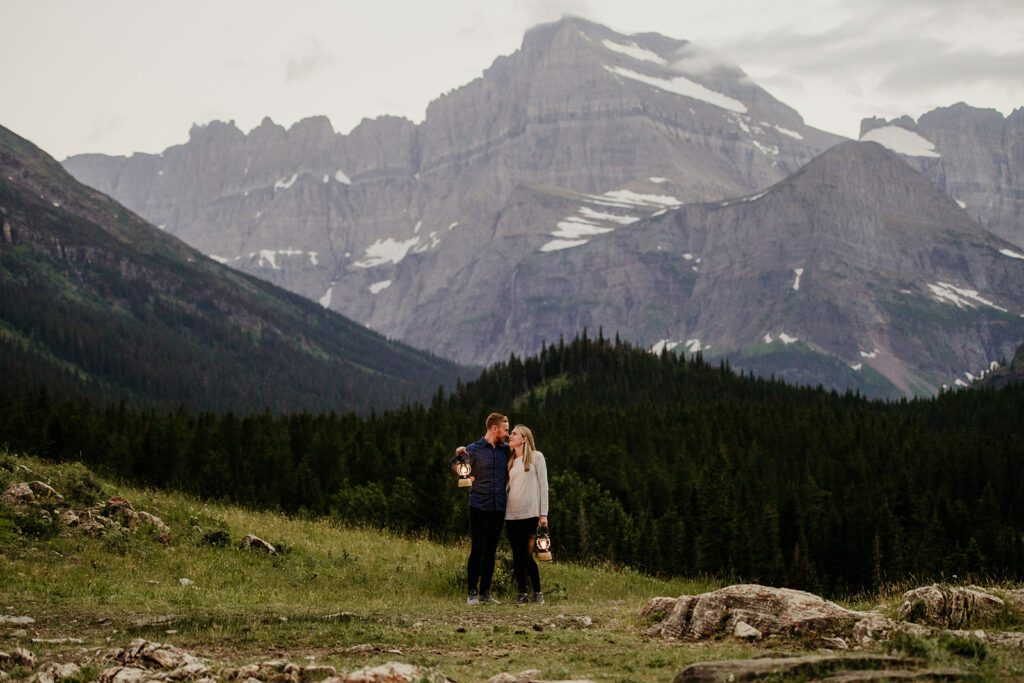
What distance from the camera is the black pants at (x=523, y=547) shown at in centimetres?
2622

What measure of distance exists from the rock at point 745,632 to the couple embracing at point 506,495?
677cm

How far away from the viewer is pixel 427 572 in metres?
31.1

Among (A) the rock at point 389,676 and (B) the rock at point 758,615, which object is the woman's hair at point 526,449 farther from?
(A) the rock at point 389,676

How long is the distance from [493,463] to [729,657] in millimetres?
9515

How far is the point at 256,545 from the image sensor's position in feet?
104

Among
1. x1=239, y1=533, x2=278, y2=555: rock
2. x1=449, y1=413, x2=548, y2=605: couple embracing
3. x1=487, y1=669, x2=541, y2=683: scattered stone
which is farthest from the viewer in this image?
x1=239, y1=533, x2=278, y2=555: rock

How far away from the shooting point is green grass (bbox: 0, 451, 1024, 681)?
1833 cm

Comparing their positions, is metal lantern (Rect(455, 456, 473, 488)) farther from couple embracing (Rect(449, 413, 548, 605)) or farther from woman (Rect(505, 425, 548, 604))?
woman (Rect(505, 425, 548, 604))

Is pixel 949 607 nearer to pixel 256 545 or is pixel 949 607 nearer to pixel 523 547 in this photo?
pixel 523 547

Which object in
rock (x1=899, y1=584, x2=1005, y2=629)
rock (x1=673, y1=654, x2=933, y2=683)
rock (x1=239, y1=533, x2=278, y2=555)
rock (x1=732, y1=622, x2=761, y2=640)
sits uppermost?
rock (x1=899, y1=584, x2=1005, y2=629)

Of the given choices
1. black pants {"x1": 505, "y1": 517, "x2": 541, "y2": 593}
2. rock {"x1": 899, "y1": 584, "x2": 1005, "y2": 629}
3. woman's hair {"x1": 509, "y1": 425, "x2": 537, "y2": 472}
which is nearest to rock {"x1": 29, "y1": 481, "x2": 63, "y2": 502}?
black pants {"x1": 505, "y1": 517, "x2": 541, "y2": 593}

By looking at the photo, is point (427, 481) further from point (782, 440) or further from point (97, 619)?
point (782, 440)

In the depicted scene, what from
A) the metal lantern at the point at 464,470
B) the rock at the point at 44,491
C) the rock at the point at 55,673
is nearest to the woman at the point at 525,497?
the metal lantern at the point at 464,470

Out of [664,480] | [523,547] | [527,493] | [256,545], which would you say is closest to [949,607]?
[527,493]
